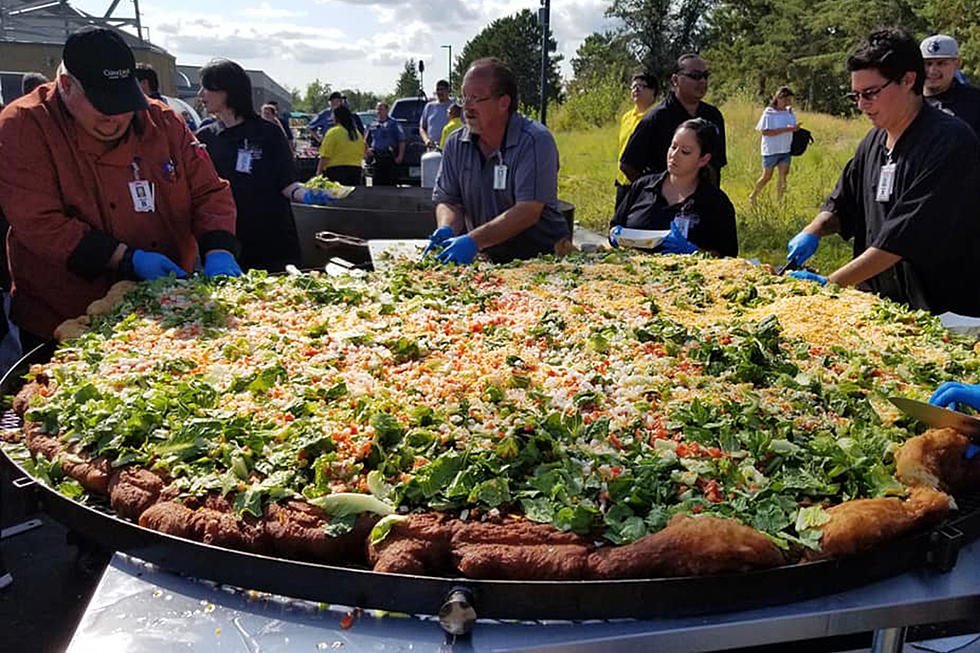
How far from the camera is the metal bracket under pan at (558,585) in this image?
1.63m

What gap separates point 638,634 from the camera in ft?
5.24

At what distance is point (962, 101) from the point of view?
608 cm

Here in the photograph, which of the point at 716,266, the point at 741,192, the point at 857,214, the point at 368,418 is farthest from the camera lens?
the point at 741,192

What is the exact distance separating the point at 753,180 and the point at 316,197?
41.1 ft

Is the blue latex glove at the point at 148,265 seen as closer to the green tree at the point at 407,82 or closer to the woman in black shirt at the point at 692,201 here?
the woman in black shirt at the point at 692,201

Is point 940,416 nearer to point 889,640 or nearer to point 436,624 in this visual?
point 889,640

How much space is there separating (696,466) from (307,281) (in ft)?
7.62

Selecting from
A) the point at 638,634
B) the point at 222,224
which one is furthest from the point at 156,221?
the point at 638,634

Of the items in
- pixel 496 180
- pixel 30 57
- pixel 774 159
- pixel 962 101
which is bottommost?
pixel 496 180

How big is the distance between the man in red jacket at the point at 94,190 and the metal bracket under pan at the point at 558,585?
2.25m

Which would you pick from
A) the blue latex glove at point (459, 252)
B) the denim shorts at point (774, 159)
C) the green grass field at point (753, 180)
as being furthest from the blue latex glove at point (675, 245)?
the denim shorts at point (774, 159)

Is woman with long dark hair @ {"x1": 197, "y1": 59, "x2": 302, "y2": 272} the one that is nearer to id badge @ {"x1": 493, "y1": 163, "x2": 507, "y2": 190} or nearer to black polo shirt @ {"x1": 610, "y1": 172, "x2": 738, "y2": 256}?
id badge @ {"x1": 493, "y1": 163, "x2": 507, "y2": 190}

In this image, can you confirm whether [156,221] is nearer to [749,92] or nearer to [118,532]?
[118,532]

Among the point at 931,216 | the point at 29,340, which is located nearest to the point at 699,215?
the point at 931,216
